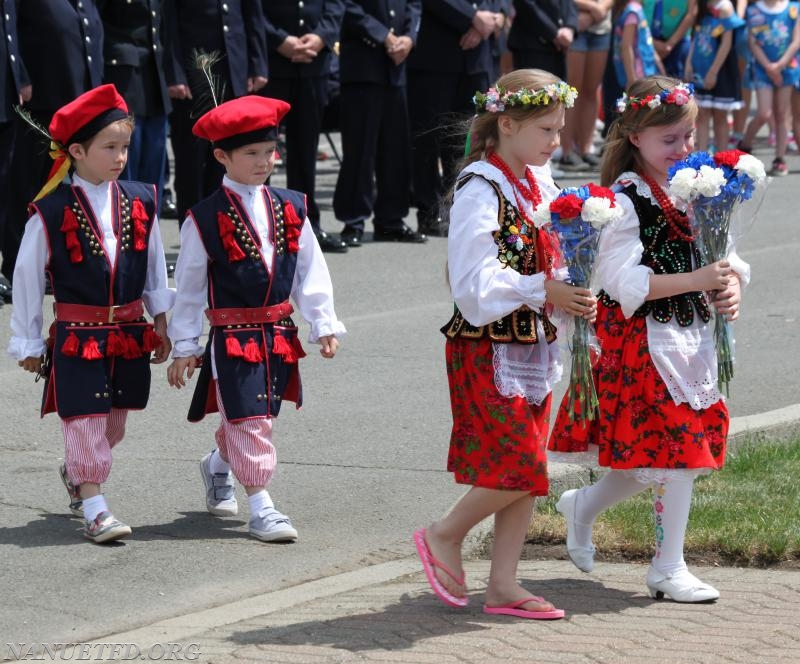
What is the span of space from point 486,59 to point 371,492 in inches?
253

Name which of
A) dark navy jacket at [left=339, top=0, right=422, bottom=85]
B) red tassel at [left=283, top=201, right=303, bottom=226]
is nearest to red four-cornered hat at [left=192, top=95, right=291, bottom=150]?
red tassel at [left=283, top=201, right=303, bottom=226]

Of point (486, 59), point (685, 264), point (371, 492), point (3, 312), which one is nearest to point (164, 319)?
point (371, 492)

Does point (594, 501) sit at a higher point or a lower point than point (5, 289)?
lower

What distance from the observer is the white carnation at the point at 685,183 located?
15.4 ft

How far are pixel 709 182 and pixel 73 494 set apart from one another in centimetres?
249

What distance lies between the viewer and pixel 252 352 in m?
5.49

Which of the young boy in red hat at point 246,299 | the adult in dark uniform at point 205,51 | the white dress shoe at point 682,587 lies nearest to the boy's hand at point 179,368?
the young boy in red hat at point 246,299

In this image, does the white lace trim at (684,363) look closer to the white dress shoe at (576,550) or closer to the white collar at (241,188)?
the white dress shoe at (576,550)

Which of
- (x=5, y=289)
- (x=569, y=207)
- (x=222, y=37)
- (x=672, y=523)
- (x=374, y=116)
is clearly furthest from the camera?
(x=374, y=116)

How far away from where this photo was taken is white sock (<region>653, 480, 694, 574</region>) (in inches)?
192

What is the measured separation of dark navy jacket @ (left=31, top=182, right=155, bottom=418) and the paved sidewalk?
1037 millimetres

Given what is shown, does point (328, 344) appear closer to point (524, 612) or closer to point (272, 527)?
point (272, 527)

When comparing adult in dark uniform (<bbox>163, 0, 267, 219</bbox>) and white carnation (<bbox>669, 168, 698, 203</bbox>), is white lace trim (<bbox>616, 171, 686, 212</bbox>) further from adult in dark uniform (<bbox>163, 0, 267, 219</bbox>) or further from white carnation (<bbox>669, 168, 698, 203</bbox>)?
adult in dark uniform (<bbox>163, 0, 267, 219</bbox>)

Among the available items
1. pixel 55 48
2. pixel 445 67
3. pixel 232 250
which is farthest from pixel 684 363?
pixel 445 67
